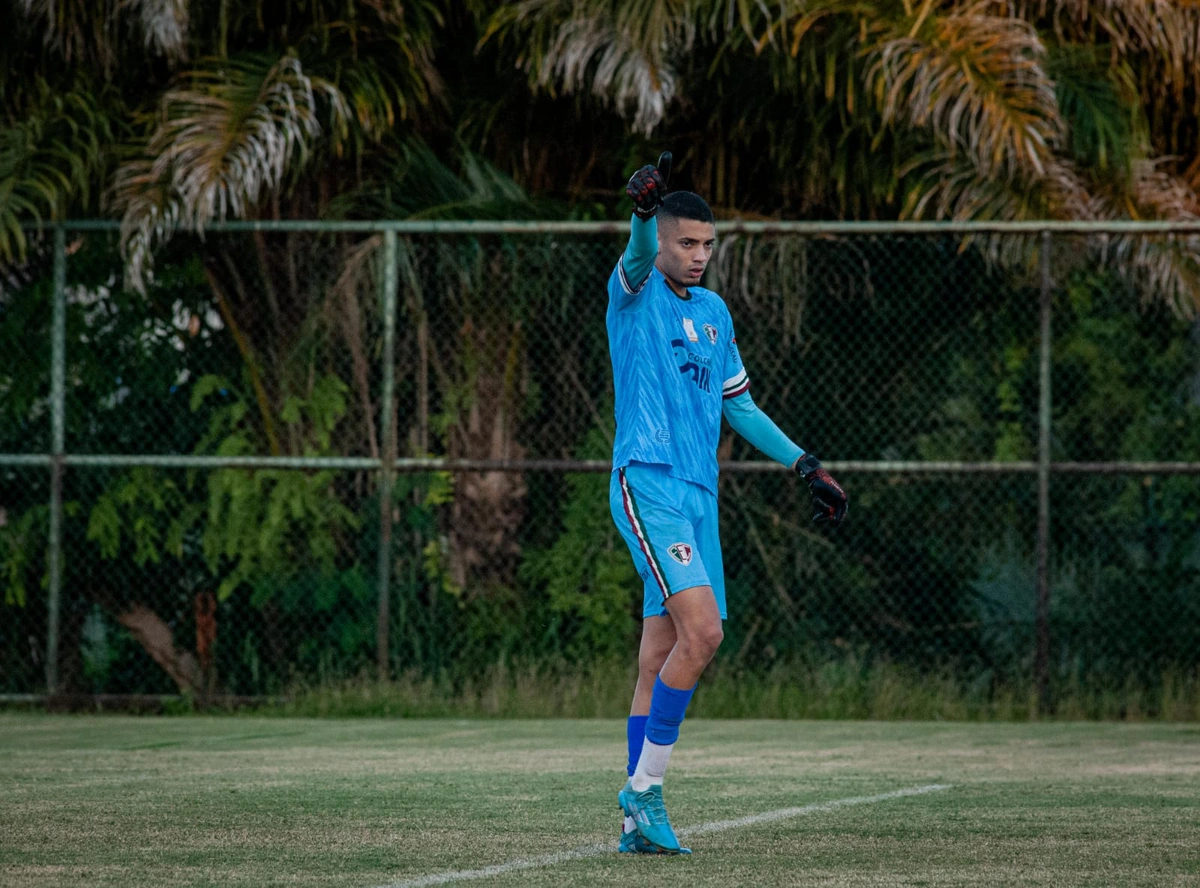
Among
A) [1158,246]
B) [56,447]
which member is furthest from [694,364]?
[56,447]

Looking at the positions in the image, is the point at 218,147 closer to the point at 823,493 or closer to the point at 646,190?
the point at 823,493

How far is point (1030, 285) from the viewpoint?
1197 centimetres

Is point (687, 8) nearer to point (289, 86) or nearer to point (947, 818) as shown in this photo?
point (289, 86)

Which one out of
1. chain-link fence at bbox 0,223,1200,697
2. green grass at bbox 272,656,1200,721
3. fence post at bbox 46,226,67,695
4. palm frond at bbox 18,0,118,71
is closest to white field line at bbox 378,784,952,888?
green grass at bbox 272,656,1200,721

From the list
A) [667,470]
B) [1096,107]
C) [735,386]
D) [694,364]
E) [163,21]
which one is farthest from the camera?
[1096,107]

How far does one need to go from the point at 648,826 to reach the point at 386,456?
6093 millimetres

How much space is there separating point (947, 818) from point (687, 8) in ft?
21.0

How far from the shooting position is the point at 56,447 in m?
11.4

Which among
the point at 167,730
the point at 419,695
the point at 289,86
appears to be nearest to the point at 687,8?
the point at 289,86

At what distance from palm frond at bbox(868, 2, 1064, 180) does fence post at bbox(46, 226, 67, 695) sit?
524 cm

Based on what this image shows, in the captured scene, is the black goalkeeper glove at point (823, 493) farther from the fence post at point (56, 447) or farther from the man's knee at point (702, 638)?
the fence post at point (56, 447)

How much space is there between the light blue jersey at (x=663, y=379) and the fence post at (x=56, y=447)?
656cm

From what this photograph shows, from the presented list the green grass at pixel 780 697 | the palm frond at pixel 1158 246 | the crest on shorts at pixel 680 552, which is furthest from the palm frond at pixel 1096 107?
the crest on shorts at pixel 680 552

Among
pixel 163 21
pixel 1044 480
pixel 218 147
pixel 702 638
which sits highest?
pixel 163 21
